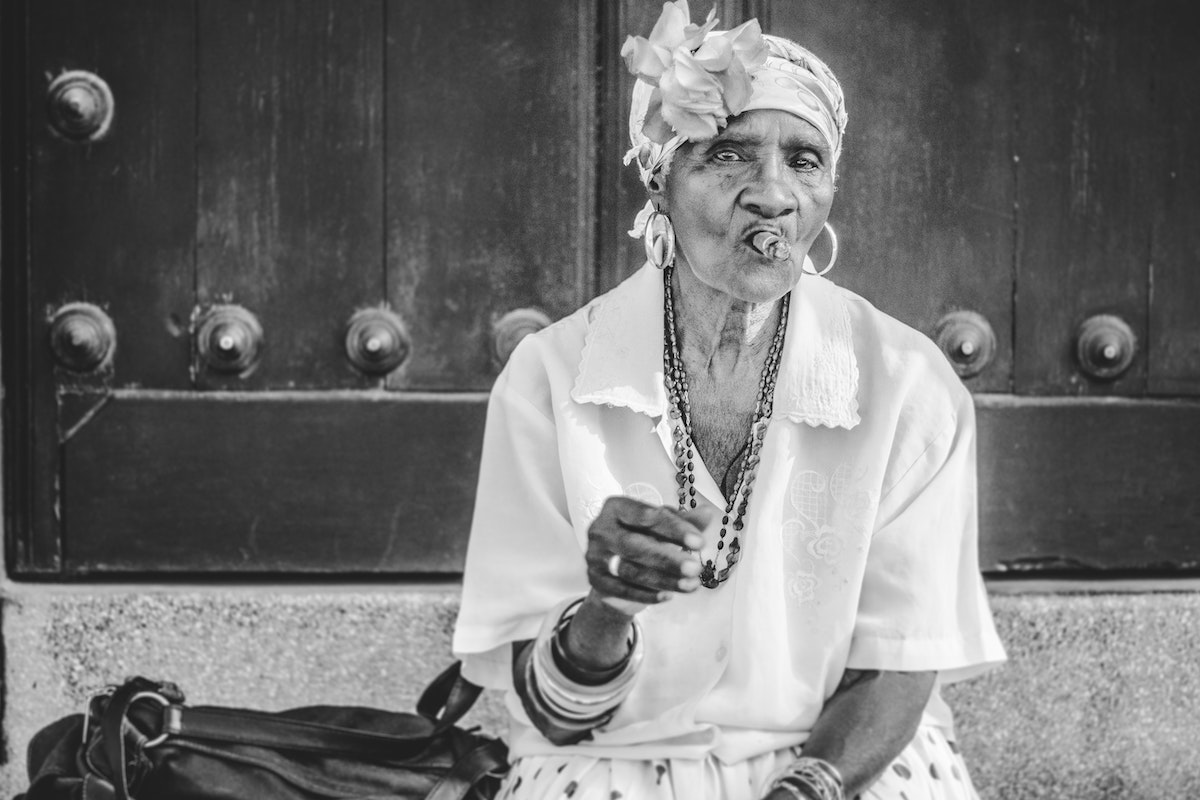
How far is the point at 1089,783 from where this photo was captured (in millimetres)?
2943

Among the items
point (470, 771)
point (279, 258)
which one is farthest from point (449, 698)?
point (279, 258)

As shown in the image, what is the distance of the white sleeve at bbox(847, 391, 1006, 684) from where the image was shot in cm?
184

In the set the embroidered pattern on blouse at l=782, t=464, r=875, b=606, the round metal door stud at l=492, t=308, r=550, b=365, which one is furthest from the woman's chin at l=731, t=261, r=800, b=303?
the round metal door stud at l=492, t=308, r=550, b=365

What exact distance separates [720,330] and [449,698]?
0.65 meters

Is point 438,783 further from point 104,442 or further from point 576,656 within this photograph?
point 104,442

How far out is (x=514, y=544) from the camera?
1.95m

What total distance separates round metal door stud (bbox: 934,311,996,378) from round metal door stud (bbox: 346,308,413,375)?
1057 mm

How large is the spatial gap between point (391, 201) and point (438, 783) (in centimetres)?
130

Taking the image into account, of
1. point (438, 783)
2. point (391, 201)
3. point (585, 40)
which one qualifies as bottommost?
point (438, 783)

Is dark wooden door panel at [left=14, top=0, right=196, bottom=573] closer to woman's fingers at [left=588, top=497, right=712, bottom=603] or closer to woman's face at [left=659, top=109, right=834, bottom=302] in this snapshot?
woman's face at [left=659, top=109, right=834, bottom=302]

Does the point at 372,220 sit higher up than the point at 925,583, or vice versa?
the point at 372,220

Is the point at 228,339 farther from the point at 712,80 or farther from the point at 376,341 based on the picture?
the point at 712,80

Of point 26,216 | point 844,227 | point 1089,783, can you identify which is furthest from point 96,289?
point 1089,783

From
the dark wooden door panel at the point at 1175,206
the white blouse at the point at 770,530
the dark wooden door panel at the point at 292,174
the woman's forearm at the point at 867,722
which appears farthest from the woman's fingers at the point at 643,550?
the dark wooden door panel at the point at 1175,206
